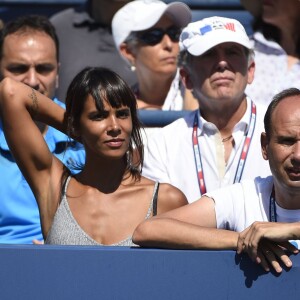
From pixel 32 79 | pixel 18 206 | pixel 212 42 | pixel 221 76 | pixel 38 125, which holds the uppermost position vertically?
pixel 212 42

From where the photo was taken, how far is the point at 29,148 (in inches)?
143

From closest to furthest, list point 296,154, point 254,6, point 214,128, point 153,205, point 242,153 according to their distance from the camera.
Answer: point 296,154, point 153,205, point 242,153, point 214,128, point 254,6

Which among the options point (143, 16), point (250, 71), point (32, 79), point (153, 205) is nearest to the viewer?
point (153, 205)

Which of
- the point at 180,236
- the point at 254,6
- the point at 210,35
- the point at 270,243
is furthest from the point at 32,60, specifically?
the point at 270,243

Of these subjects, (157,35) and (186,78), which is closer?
(186,78)

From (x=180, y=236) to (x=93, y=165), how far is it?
68cm

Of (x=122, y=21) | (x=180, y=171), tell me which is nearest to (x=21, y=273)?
(x=180, y=171)

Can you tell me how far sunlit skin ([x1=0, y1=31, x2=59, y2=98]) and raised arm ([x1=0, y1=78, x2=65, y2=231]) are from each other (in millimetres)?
844

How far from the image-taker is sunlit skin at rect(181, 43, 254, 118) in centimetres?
418

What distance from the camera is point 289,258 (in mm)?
2963

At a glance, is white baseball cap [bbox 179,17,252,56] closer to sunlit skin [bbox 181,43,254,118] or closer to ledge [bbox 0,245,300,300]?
sunlit skin [bbox 181,43,254,118]

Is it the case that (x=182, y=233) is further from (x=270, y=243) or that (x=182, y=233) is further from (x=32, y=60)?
(x=32, y=60)

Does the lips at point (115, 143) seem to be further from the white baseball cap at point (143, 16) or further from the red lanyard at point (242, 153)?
the white baseball cap at point (143, 16)

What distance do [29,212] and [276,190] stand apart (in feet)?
3.88
